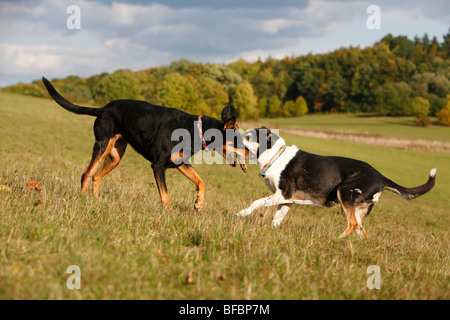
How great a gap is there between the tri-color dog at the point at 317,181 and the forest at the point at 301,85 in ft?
168

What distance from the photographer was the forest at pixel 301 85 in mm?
66688

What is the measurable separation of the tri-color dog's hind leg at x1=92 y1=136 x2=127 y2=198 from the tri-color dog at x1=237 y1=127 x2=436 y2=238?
8.05 feet

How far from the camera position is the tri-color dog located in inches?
245

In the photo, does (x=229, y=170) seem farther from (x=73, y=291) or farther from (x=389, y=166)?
(x=73, y=291)

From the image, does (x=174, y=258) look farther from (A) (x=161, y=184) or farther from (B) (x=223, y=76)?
(B) (x=223, y=76)

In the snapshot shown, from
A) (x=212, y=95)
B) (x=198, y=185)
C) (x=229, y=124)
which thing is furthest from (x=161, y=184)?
(x=212, y=95)

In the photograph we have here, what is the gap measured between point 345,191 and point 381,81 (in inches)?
4317

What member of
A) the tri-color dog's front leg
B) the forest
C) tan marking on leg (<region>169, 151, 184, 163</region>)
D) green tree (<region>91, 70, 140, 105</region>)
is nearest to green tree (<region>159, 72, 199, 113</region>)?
the forest

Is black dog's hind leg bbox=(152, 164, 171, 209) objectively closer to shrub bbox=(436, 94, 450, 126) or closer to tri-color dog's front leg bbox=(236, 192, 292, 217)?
tri-color dog's front leg bbox=(236, 192, 292, 217)

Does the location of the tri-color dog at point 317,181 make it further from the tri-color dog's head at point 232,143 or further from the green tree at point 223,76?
the green tree at point 223,76

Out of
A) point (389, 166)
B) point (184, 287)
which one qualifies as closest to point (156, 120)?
point (184, 287)

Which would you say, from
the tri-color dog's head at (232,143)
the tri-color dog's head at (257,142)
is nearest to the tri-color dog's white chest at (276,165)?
the tri-color dog's head at (257,142)

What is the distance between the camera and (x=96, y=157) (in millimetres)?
6680

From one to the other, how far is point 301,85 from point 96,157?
385 feet
